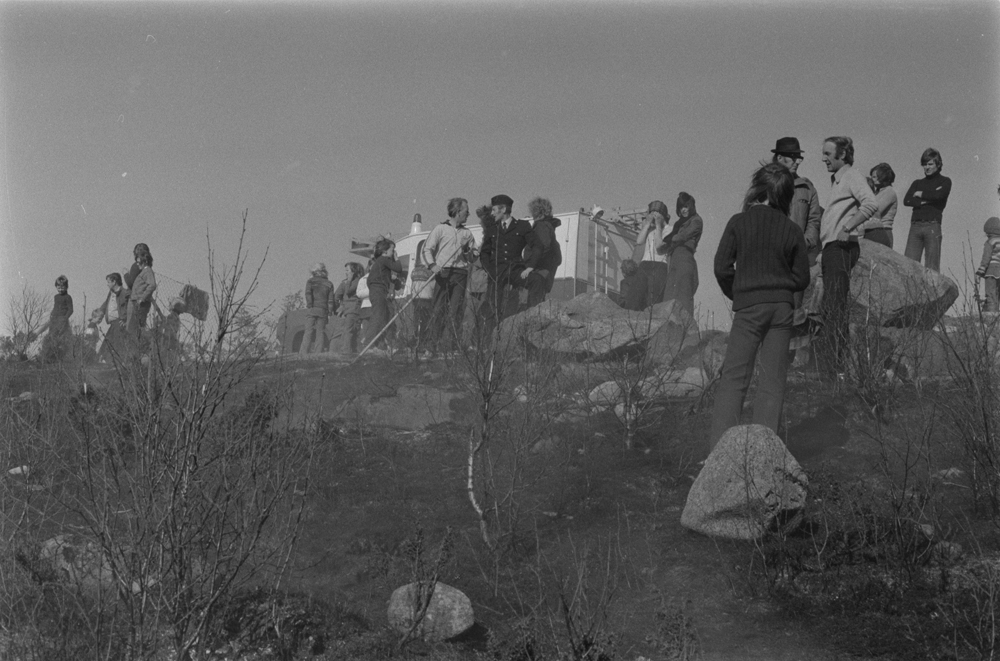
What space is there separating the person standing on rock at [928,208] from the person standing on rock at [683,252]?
7.65 ft

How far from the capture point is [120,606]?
Result: 515 cm

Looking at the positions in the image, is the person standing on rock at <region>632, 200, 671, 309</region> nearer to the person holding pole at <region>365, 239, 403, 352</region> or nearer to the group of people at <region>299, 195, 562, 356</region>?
the group of people at <region>299, 195, 562, 356</region>

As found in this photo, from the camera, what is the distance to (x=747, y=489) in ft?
20.2

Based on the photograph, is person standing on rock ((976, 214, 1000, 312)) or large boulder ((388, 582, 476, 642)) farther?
person standing on rock ((976, 214, 1000, 312))

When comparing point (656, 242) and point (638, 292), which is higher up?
point (656, 242)

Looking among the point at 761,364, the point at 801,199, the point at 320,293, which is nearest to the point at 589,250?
the point at 320,293

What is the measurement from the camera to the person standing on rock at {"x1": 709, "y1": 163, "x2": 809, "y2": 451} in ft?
23.2

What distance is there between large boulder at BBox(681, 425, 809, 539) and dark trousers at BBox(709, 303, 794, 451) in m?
0.43

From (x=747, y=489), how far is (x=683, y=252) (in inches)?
254

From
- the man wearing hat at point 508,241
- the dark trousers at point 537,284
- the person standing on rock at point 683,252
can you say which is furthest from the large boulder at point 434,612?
the person standing on rock at point 683,252

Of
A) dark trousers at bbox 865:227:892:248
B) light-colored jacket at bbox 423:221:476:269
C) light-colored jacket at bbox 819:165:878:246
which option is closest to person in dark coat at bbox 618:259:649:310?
light-colored jacket at bbox 423:221:476:269

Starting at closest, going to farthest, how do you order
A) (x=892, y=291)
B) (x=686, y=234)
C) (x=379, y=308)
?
1. (x=892, y=291)
2. (x=686, y=234)
3. (x=379, y=308)

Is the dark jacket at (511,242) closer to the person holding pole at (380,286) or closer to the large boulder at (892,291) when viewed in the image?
the person holding pole at (380,286)

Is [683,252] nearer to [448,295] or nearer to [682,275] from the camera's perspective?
[682,275]
